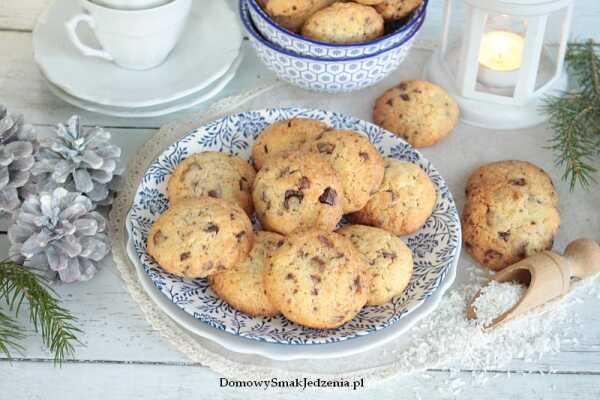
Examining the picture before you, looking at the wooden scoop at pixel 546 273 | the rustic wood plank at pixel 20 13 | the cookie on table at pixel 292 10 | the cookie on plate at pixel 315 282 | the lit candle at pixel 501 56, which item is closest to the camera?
the cookie on plate at pixel 315 282

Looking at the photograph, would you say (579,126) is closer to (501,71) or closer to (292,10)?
(501,71)

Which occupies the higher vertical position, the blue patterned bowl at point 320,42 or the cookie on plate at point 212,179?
the blue patterned bowl at point 320,42

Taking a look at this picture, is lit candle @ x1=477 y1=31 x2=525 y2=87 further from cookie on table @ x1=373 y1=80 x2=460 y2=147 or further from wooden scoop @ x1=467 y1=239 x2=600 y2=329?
wooden scoop @ x1=467 y1=239 x2=600 y2=329

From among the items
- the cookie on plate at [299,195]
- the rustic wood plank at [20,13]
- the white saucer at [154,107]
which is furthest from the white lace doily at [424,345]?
the rustic wood plank at [20,13]

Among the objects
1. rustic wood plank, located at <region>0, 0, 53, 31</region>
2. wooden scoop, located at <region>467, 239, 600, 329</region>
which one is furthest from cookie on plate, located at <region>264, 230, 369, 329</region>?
rustic wood plank, located at <region>0, 0, 53, 31</region>

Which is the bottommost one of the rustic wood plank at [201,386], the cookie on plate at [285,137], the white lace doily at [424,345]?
the rustic wood plank at [201,386]

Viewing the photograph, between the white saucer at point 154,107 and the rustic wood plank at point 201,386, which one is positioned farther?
the white saucer at point 154,107

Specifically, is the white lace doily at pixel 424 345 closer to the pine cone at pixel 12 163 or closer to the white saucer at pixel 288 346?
the white saucer at pixel 288 346

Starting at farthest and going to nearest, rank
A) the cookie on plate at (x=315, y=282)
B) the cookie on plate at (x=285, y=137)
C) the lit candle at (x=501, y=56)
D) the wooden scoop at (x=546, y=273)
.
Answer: the lit candle at (x=501, y=56), the cookie on plate at (x=285, y=137), the wooden scoop at (x=546, y=273), the cookie on plate at (x=315, y=282)
